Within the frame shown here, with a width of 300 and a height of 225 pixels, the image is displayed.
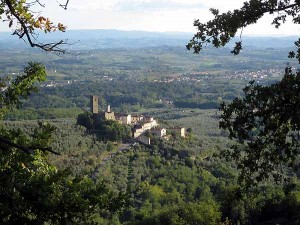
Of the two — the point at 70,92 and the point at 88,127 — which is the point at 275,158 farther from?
the point at 70,92

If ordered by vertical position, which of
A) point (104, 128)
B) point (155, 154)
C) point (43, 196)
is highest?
point (43, 196)

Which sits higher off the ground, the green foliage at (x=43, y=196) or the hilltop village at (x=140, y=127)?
the green foliage at (x=43, y=196)

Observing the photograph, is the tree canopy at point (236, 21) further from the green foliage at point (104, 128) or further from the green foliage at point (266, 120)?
the green foliage at point (104, 128)

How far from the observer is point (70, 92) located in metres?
97.4

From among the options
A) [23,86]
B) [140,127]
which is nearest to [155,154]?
[140,127]

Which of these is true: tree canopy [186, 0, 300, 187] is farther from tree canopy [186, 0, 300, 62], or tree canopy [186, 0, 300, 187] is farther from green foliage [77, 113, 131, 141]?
green foliage [77, 113, 131, 141]

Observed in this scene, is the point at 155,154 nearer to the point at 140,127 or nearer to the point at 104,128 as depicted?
the point at 140,127

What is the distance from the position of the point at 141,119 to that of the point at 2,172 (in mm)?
40542

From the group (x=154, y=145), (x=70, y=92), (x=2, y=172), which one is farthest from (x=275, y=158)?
(x=70, y=92)

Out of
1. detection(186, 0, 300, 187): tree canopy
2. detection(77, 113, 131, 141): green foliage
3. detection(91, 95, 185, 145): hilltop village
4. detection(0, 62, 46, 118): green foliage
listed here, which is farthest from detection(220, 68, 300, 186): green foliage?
detection(77, 113, 131, 141): green foliage

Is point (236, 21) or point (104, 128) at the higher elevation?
point (236, 21)

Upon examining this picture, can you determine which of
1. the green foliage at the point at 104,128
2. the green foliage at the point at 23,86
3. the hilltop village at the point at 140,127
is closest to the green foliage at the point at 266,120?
A: the green foliage at the point at 23,86

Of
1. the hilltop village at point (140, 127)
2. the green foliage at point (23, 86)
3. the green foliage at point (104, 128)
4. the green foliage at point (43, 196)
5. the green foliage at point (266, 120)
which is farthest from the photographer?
the hilltop village at point (140, 127)

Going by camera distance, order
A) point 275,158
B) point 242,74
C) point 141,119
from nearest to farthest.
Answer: point 275,158, point 141,119, point 242,74
